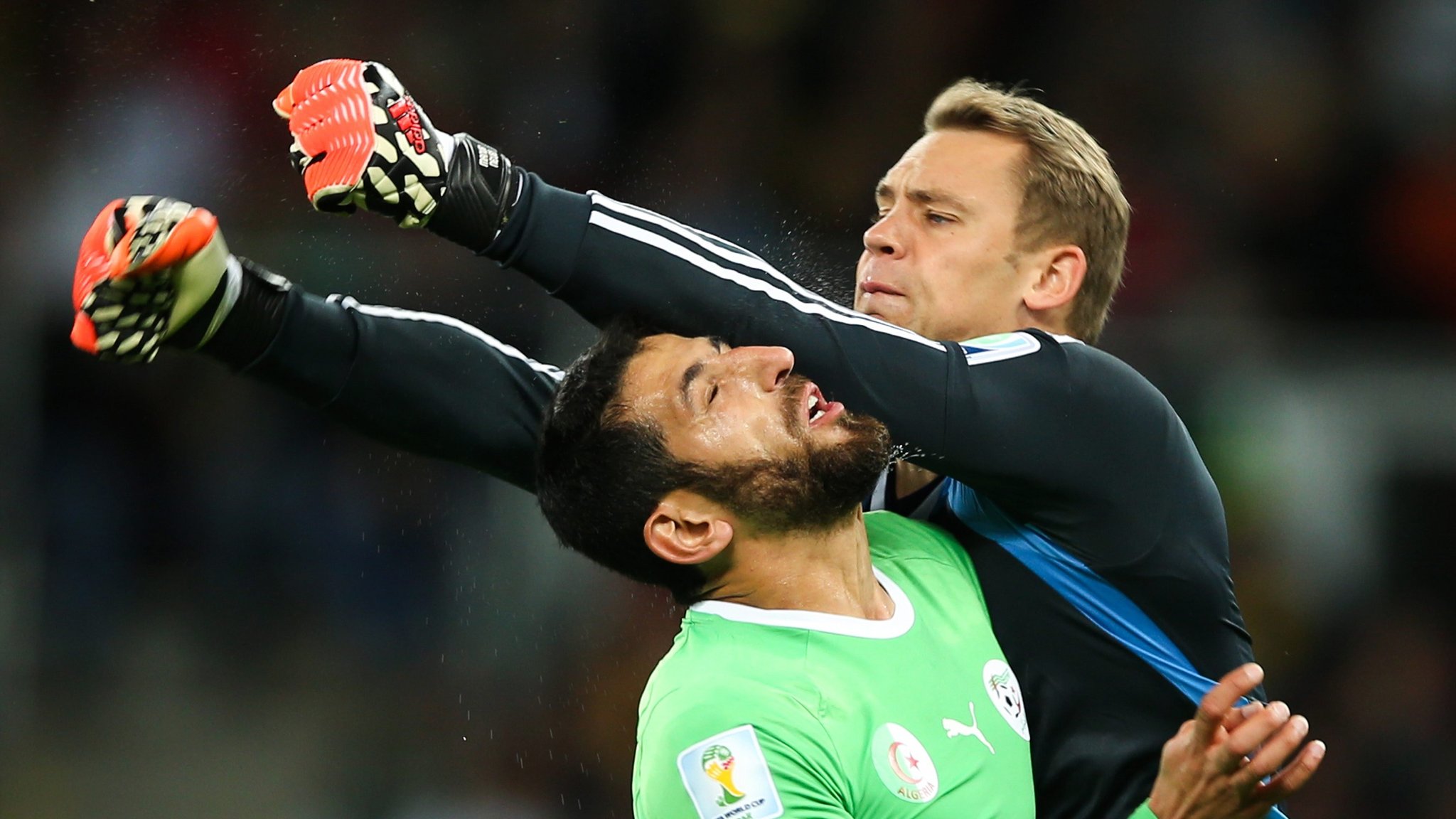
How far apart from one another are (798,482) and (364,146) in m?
1.00

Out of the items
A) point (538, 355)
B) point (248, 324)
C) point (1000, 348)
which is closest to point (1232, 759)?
point (1000, 348)

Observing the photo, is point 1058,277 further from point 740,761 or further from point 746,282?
point 740,761

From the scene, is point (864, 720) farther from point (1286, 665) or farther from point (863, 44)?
point (863, 44)

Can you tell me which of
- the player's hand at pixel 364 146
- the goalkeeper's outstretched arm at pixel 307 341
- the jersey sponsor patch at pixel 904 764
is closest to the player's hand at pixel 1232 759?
the jersey sponsor patch at pixel 904 764

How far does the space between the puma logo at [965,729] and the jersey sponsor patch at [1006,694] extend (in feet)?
0.27

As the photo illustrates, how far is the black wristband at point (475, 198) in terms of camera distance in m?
2.51

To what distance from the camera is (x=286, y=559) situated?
6.35 meters

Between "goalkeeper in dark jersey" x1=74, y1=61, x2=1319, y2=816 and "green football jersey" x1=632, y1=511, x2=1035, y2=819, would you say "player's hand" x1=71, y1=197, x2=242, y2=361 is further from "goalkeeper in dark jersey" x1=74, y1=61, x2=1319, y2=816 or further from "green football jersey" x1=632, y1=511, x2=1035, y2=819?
"green football jersey" x1=632, y1=511, x2=1035, y2=819

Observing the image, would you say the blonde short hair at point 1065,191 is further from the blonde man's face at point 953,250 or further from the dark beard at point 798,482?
the dark beard at point 798,482

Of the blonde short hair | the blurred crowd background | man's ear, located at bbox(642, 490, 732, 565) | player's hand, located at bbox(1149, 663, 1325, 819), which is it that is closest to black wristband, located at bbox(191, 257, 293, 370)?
man's ear, located at bbox(642, 490, 732, 565)

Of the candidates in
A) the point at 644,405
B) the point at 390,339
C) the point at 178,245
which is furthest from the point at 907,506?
the point at 178,245

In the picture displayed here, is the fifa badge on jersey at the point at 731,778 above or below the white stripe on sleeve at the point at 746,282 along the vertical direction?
below

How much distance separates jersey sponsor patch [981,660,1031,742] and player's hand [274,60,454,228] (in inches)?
53.4

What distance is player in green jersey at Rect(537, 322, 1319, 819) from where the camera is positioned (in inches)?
108
